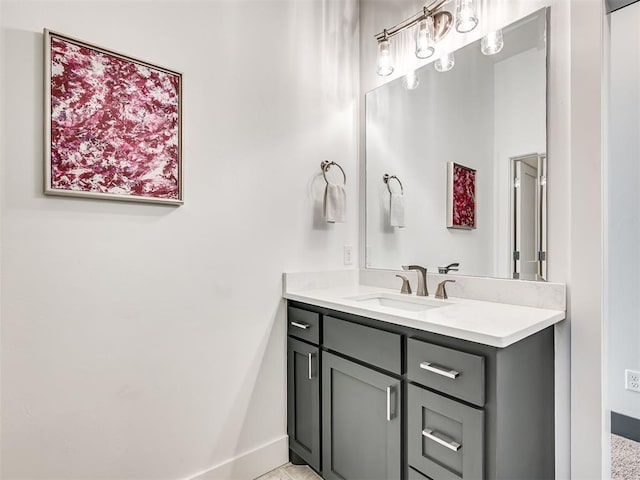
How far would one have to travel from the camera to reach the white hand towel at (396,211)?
81.4 inches

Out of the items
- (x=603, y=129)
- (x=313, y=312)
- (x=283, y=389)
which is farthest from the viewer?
(x=283, y=389)

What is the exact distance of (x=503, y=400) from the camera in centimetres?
105

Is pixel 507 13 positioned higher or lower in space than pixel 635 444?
higher

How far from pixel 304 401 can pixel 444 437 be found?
0.80 meters

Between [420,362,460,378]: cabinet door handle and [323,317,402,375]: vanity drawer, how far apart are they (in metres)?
0.11

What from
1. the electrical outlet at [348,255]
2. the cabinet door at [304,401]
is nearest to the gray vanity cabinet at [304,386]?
the cabinet door at [304,401]

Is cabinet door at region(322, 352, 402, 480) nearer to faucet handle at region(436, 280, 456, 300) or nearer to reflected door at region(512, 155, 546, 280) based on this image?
faucet handle at region(436, 280, 456, 300)

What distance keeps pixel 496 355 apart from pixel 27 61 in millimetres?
1787

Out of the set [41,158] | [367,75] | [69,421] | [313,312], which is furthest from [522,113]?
[69,421]

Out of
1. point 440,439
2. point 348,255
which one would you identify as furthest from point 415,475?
point 348,255

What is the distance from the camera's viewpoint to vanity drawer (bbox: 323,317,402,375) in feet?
4.32

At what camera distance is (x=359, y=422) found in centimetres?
146

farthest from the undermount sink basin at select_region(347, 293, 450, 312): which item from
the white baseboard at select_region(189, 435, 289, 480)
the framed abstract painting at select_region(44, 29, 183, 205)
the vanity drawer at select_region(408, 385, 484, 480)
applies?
the framed abstract painting at select_region(44, 29, 183, 205)

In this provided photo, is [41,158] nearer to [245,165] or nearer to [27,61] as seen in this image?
[27,61]
